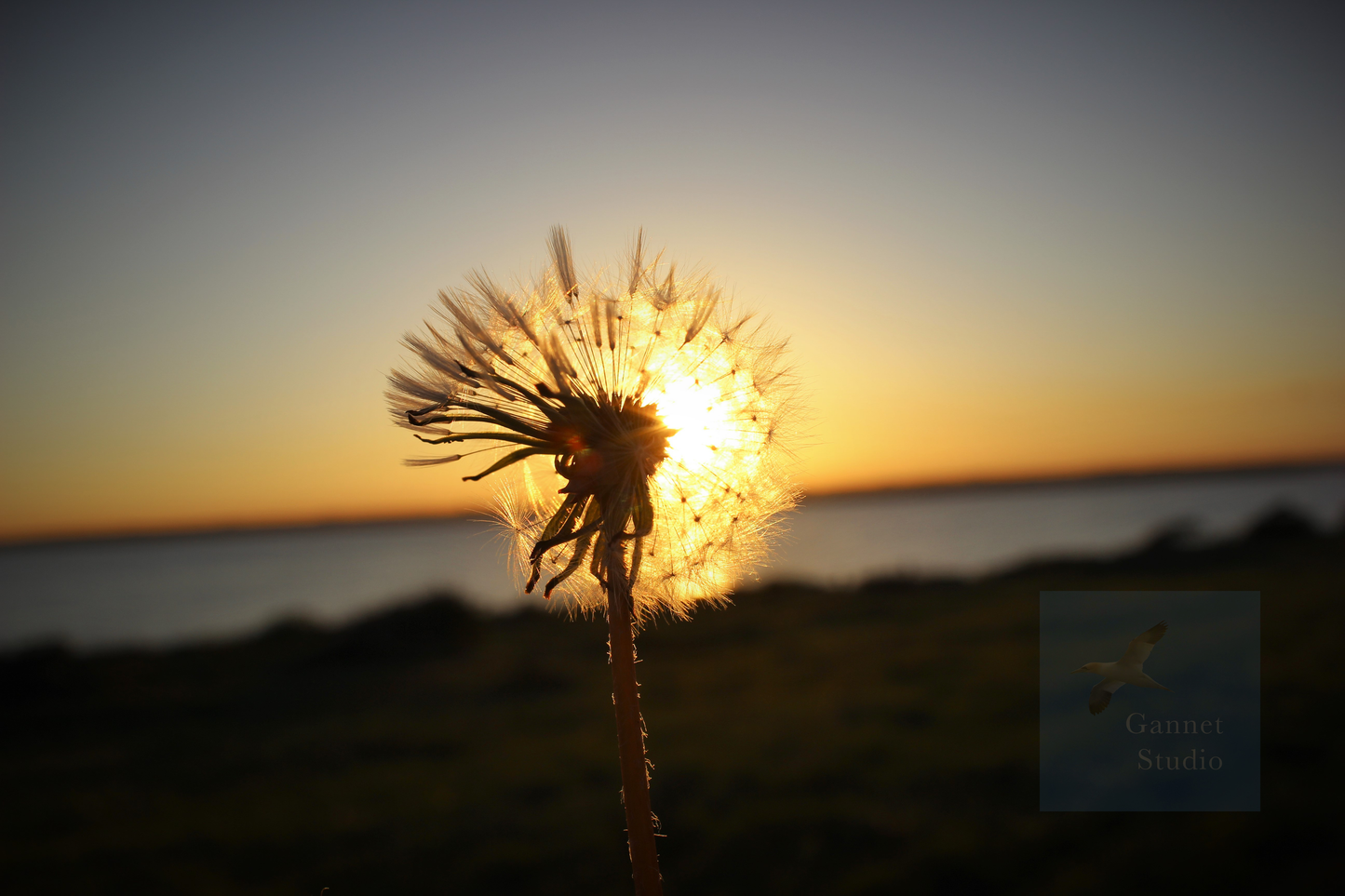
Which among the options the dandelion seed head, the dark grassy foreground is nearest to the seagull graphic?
the dandelion seed head

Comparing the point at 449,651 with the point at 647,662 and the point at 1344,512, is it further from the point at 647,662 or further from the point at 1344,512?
the point at 1344,512

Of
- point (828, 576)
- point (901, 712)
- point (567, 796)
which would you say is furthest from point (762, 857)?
point (828, 576)

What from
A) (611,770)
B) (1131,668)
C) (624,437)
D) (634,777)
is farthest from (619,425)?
(611,770)

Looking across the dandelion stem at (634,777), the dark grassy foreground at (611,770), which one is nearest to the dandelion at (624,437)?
the dandelion stem at (634,777)

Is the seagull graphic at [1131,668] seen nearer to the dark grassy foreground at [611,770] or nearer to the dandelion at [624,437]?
the dandelion at [624,437]

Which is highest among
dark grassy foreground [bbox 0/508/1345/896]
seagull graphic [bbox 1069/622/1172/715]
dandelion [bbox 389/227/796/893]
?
dandelion [bbox 389/227/796/893]

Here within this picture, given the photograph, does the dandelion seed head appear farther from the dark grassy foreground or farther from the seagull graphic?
the dark grassy foreground
